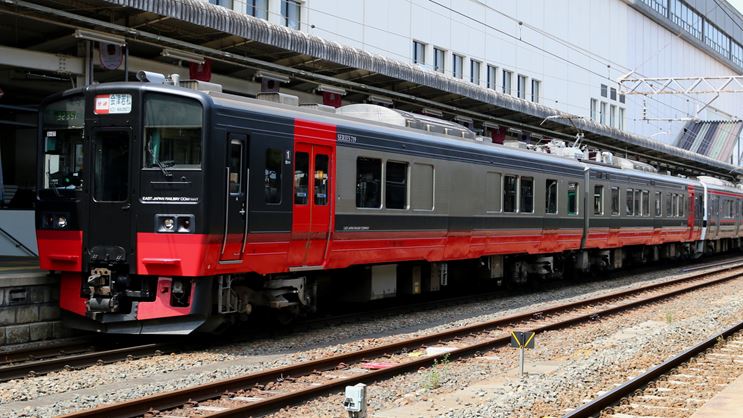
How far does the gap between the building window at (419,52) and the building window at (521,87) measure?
26.4ft

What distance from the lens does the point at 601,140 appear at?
110ft

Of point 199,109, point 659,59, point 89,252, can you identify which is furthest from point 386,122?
point 659,59

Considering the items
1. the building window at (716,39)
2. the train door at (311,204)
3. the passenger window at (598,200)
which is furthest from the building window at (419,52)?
the building window at (716,39)

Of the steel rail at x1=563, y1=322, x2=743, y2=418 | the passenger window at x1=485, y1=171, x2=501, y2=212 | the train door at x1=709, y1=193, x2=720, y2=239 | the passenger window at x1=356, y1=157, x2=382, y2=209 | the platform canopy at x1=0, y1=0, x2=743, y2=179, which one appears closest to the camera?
the steel rail at x1=563, y1=322, x2=743, y2=418

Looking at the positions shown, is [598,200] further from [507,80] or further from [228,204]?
[507,80]

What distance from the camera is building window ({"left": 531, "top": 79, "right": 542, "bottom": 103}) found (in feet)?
125

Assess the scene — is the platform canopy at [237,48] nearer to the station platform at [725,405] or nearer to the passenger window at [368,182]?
the passenger window at [368,182]

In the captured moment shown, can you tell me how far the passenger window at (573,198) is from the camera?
65.9ft

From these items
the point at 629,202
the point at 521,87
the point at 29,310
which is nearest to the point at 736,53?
the point at 521,87

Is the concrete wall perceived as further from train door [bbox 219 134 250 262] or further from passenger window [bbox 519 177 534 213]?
passenger window [bbox 519 177 534 213]

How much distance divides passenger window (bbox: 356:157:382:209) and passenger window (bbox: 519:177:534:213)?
17.7ft

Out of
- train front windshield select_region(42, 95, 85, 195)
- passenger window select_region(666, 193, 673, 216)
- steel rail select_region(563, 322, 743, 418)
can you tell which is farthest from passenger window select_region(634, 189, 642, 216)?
train front windshield select_region(42, 95, 85, 195)

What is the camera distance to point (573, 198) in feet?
66.6

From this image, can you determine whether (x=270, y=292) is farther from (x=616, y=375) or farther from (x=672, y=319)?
(x=672, y=319)
